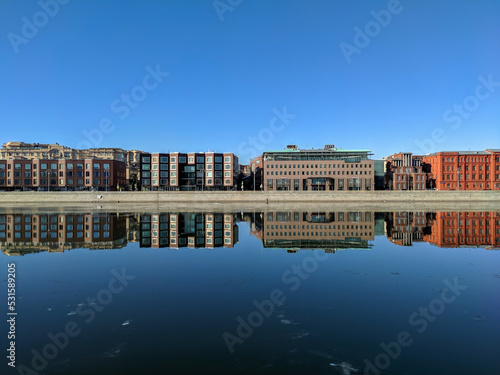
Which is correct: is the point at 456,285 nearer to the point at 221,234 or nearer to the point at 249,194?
the point at 221,234

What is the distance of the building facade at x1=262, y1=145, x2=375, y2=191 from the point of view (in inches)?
5428

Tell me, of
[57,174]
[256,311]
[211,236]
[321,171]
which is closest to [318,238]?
[211,236]

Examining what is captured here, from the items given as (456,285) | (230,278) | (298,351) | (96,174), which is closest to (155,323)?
(298,351)

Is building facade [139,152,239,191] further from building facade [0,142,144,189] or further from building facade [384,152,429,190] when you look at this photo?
building facade [384,152,429,190]

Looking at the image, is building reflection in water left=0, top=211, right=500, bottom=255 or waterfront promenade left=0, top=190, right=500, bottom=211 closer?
building reflection in water left=0, top=211, right=500, bottom=255

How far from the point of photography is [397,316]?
46.5 feet

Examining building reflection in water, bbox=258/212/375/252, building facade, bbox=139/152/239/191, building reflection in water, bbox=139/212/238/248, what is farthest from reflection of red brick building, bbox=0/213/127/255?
building facade, bbox=139/152/239/191

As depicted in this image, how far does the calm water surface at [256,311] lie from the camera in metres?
10.6

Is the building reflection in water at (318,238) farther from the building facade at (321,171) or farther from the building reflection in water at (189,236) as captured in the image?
the building facade at (321,171)

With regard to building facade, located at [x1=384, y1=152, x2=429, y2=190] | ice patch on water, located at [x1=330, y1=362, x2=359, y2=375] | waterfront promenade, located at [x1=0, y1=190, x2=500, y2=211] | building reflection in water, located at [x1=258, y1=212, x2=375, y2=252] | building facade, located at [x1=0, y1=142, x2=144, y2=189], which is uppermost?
building facade, located at [x1=0, y1=142, x2=144, y2=189]

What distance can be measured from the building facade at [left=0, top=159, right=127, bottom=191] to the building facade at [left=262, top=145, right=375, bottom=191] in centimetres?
6303

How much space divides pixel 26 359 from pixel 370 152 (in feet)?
475

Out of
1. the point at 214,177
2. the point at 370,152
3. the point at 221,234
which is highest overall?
the point at 370,152

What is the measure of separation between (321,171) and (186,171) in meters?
54.9
